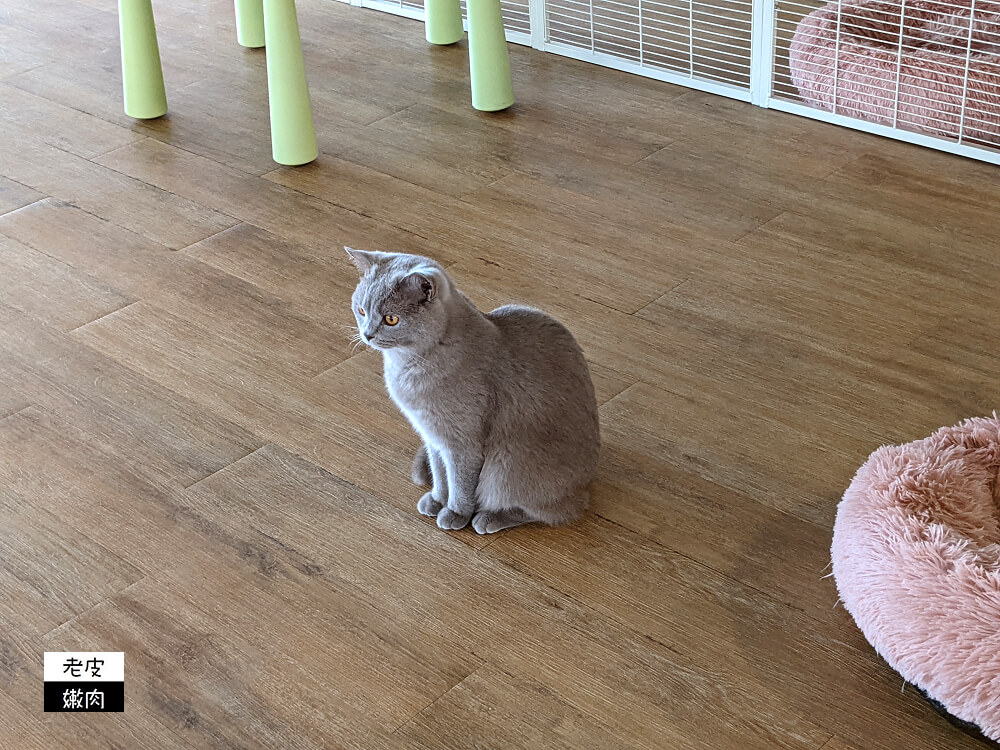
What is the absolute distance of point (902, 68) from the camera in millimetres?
2375

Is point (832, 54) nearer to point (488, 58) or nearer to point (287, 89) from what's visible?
point (488, 58)

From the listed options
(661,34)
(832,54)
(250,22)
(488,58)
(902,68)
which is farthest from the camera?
Result: (250,22)

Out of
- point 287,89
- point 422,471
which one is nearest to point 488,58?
point 287,89

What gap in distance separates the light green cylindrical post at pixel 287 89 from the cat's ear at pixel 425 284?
125cm

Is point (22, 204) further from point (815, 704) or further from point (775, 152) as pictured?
point (815, 704)

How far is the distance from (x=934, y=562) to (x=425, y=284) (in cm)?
64

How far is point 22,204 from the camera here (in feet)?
8.04

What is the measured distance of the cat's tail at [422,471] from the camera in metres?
1.61

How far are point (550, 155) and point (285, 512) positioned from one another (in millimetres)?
1197

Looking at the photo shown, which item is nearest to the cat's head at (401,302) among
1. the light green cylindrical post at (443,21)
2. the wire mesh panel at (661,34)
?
the wire mesh panel at (661,34)

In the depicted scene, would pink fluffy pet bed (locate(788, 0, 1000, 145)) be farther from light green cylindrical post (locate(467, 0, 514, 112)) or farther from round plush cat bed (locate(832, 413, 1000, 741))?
round plush cat bed (locate(832, 413, 1000, 741))

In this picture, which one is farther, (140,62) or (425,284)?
(140,62)

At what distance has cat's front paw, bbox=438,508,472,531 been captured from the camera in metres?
1.52

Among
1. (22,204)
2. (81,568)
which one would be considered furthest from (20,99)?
(81,568)
